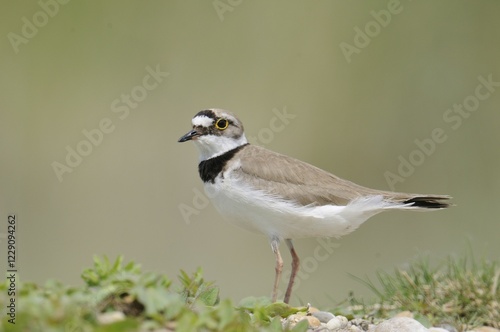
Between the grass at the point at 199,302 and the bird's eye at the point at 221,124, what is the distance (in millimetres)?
1338

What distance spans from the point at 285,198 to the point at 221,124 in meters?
0.70

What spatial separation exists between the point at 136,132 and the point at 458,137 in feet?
11.9

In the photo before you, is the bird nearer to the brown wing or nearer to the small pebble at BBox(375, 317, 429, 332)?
the brown wing

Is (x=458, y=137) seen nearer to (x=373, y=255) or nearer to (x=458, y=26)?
(x=458, y=26)

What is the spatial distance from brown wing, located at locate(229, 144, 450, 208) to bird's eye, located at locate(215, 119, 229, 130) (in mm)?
207

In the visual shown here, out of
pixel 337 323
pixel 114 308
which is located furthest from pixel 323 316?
pixel 114 308

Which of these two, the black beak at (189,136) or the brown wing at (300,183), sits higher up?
the black beak at (189,136)

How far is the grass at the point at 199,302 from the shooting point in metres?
2.95

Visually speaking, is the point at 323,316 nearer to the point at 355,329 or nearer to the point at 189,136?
the point at 355,329

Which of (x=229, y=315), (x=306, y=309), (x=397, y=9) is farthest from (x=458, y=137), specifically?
(x=229, y=315)

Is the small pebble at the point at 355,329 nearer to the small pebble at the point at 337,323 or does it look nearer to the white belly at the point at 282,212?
the small pebble at the point at 337,323

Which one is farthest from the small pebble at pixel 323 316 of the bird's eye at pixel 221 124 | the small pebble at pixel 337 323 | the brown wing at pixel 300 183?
the bird's eye at pixel 221 124

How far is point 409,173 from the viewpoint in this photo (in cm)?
943

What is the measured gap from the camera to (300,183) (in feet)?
17.3
